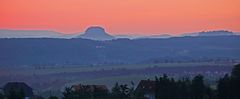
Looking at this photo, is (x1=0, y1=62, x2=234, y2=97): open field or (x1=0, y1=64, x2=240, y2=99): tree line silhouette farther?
(x1=0, y1=62, x2=234, y2=97): open field

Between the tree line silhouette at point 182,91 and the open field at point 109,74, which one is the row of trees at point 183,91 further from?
the open field at point 109,74

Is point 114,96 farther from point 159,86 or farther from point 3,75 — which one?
point 3,75

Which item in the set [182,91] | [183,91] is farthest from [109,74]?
[182,91]

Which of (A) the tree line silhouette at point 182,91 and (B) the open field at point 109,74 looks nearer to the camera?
(A) the tree line silhouette at point 182,91

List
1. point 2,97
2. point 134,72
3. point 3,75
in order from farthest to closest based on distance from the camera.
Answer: point 134,72, point 3,75, point 2,97

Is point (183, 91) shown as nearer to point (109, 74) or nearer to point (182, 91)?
point (182, 91)

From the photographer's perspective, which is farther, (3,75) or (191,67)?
(191,67)

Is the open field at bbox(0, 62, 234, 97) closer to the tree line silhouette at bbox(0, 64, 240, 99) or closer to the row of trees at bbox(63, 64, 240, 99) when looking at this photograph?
the tree line silhouette at bbox(0, 64, 240, 99)

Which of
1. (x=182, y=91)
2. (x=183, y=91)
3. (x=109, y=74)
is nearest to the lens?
(x=182, y=91)

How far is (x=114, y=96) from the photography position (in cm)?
5150

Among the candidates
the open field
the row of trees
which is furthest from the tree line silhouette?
the open field

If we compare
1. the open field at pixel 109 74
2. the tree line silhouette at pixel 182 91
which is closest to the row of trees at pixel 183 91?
the tree line silhouette at pixel 182 91

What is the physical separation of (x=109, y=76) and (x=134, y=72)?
10689mm

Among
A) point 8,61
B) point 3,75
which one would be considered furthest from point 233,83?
A: point 8,61
